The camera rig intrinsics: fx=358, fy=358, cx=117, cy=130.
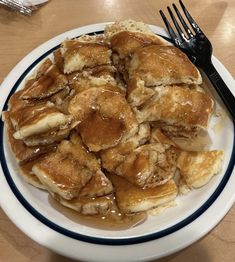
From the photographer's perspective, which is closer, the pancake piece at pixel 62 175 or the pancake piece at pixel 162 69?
the pancake piece at pixel 62 175

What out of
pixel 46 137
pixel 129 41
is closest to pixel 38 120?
pixel 46 137

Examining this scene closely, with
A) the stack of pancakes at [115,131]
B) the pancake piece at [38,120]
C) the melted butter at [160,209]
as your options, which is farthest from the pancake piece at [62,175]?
the melted butter at [160,209]

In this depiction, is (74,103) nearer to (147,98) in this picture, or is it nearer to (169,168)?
(147,98)

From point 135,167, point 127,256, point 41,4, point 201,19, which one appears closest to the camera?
point 127,256

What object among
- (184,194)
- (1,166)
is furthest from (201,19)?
(1,166)

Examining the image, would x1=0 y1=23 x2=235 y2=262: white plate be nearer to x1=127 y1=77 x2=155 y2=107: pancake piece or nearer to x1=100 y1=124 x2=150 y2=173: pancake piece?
x1=100 y1=124 x2=150 y2=173: pancake piece

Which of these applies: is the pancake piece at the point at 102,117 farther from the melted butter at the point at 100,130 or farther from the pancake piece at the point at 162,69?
the pancake piece at the point at 162,69
